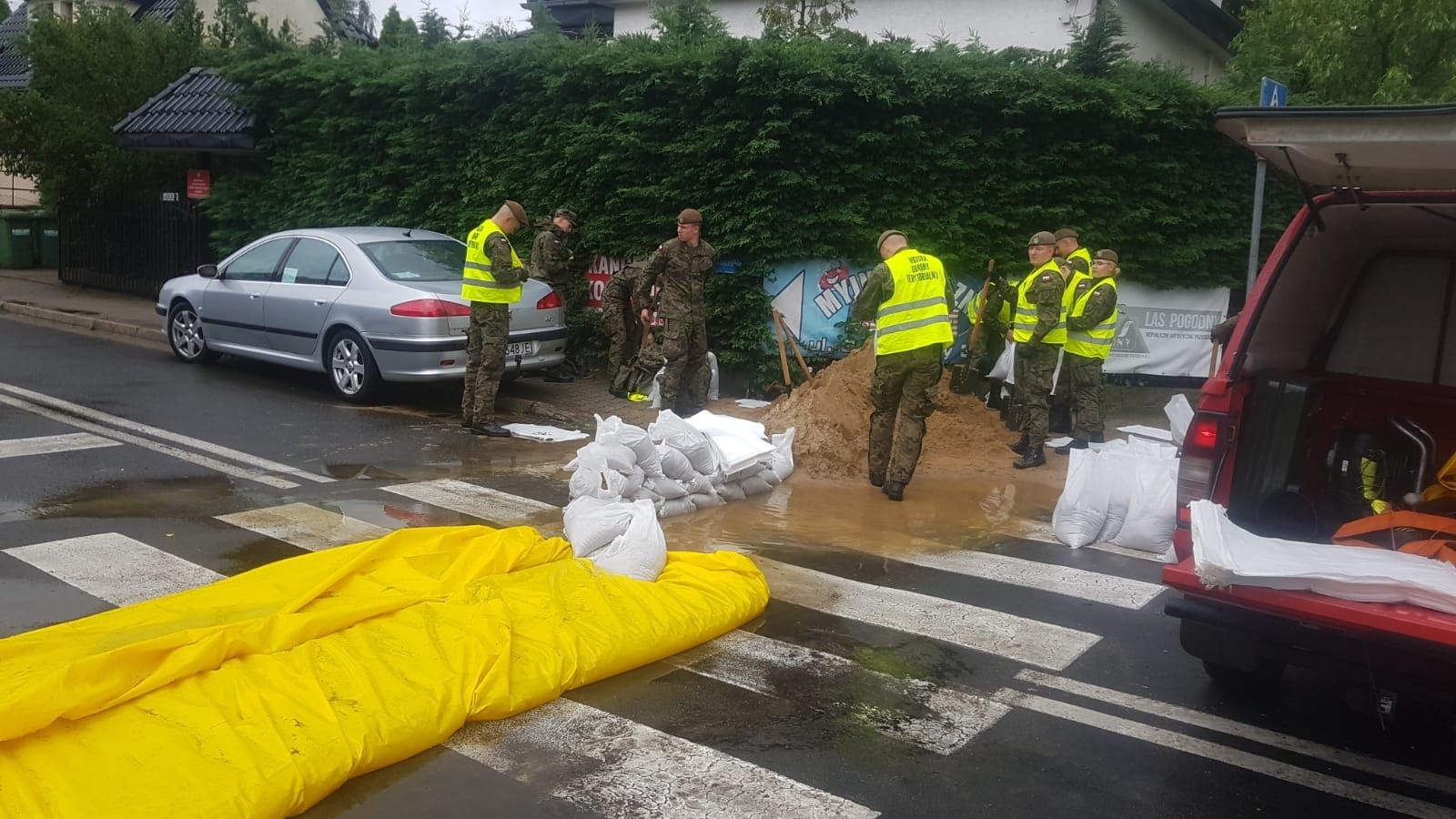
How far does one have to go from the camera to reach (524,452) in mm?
9398

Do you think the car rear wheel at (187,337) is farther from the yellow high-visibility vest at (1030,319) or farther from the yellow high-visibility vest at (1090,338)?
the yellow high-visibility vest at (1090,338)

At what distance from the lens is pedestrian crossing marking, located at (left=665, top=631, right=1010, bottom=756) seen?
14.5ft

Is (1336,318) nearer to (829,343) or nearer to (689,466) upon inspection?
(689,466)

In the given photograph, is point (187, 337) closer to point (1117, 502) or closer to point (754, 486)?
point (754, 486)

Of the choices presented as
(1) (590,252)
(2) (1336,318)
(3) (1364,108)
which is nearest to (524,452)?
(1) (590,252)

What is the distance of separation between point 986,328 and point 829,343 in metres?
1.54

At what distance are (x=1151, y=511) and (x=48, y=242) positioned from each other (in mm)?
23726

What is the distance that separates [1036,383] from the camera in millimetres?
9812

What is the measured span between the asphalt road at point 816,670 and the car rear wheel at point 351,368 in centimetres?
168

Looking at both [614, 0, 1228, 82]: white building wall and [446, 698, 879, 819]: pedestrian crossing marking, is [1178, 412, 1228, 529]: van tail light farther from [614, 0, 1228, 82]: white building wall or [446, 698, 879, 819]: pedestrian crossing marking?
[614, 0, 1228, 82]: white building wall

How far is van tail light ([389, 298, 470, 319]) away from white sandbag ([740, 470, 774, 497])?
367 cm

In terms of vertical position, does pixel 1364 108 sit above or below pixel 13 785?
above

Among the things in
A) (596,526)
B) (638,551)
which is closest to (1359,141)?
(638,551)

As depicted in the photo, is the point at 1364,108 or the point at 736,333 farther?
the point at 736,333
